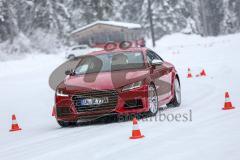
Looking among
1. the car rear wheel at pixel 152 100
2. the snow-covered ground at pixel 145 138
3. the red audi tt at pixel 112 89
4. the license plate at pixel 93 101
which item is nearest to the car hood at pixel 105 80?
the red audi tt at pixel 112 89

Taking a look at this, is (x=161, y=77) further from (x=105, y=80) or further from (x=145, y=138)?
(x=145, y=138)

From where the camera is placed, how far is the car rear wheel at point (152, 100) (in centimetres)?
1165

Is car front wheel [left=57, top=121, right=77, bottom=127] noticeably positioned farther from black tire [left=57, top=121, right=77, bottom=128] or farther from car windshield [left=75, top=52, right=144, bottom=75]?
car windshield [left=75, top=52, right=144, bottom=75]

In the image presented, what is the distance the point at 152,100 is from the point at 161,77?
1212 millimetres

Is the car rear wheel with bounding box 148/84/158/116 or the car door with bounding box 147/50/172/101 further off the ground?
the car door with bounding box 147/50/172/101

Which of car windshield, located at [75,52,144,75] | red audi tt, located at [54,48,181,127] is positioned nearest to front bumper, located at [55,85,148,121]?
red audi tt, located at [54,48,181,127]

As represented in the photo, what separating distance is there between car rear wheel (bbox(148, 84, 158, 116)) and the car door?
0.32 meters

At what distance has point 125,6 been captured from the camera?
9700cm

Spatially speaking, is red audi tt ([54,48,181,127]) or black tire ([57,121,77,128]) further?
black tire ([57,121,77,128])

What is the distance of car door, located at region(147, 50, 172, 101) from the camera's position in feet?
40.9

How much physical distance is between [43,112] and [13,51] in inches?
1826

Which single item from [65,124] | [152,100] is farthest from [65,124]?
[152,100]

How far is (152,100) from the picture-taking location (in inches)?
465

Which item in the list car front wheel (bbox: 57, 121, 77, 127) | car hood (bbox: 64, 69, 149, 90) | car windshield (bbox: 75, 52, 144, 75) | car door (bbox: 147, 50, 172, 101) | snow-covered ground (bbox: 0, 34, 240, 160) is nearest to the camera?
snow-covered ground (bbox: 0, 34, 240, 160)
